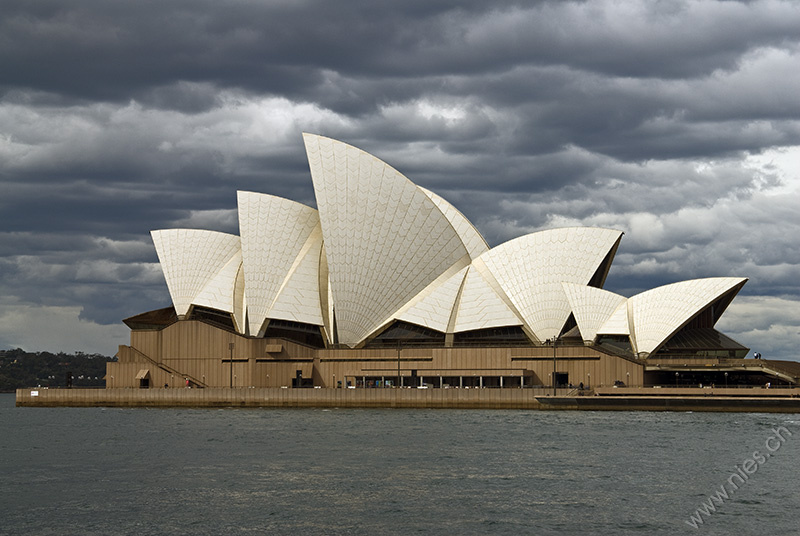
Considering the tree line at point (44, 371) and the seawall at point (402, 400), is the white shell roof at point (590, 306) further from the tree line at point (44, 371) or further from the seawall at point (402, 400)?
the tree line at point (44, 371)

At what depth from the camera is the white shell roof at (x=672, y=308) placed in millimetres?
62938

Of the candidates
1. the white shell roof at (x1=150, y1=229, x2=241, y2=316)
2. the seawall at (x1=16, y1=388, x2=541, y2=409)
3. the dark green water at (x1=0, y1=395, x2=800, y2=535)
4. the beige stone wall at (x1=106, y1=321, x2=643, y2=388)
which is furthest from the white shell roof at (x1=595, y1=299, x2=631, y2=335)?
the white shell roof at (x1=150, y1=229, x2=241, y2=316)

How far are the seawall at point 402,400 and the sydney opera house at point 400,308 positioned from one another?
2746 millimetres

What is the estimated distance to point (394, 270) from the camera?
67.5m

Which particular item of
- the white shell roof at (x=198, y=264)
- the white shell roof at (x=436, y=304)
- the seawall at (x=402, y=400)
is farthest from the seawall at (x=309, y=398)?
the white shell roof at (x=198, y=264)

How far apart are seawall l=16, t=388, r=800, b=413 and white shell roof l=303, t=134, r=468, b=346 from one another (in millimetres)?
8263

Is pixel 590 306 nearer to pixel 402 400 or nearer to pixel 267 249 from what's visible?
pixel 402 400


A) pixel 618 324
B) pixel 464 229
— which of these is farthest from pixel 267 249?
pixel 618 324

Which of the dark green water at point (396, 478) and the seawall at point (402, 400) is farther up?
the seawall at point (402, 400)

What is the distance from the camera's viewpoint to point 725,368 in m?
61.4

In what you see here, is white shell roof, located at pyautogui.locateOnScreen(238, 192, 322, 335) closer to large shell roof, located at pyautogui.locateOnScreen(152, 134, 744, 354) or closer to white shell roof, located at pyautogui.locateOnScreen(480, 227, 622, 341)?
large shell roof, located at pyautogui.locateOnScreen(152, 134, 744, 354)

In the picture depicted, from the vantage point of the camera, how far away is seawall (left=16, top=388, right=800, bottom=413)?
5547cm

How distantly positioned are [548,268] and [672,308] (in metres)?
8.97

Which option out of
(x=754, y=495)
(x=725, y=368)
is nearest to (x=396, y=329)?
(x=725, y=368)
